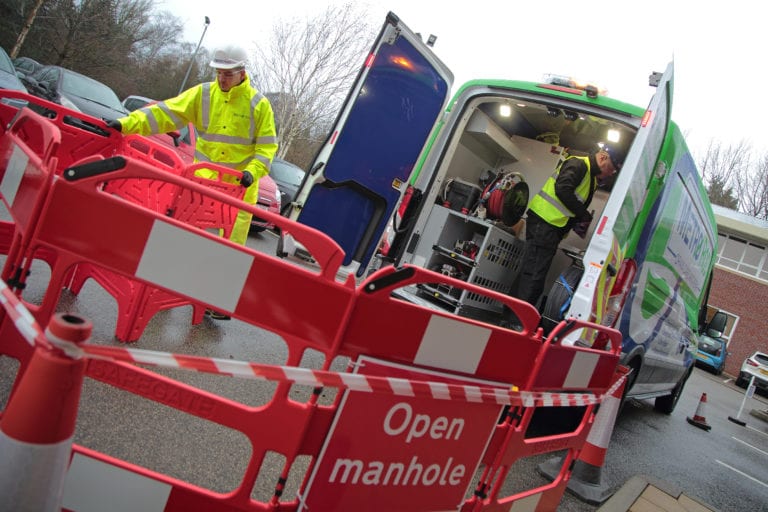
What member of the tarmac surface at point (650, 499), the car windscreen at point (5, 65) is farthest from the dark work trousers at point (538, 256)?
the car windscreen at point (5, 65)

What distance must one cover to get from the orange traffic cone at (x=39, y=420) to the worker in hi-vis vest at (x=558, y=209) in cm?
419

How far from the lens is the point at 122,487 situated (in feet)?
4.73

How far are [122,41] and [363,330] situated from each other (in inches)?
1231

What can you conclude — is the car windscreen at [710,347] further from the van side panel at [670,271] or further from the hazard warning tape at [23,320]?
the hazard warning tape at [23,320]

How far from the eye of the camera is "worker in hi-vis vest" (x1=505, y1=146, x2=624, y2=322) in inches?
183

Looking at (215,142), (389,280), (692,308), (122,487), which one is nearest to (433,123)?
(215,142)

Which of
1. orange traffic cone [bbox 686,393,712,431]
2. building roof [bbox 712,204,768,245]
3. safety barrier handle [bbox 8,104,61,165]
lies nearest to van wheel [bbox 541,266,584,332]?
safety barrier handle [bbox 8,104,61,165]

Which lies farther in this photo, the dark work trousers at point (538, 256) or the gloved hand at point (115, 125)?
the dark work trousers at point (538, 256)

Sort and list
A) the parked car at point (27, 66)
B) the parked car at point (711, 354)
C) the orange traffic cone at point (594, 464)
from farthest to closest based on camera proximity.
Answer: the parked car at point (711, 354), the parked car at point (27, 66), the orange traffic cone at point (594, 464)

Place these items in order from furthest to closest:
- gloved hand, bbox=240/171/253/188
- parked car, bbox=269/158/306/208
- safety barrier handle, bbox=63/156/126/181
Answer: parked car, bbox=269/158/306/208 → gloved hand, bbox=240/171/253/188 → safety barrier handle, bbox=63/156/126/181

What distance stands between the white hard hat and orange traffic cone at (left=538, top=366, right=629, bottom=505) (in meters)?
3.61

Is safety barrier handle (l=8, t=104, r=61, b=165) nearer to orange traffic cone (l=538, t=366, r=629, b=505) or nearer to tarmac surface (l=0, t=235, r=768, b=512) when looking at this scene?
tarmac surface (l=0, t=235, r=768, b=512)

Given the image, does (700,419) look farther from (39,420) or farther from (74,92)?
(74,92)

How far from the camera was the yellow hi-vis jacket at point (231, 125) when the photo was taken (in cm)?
397
